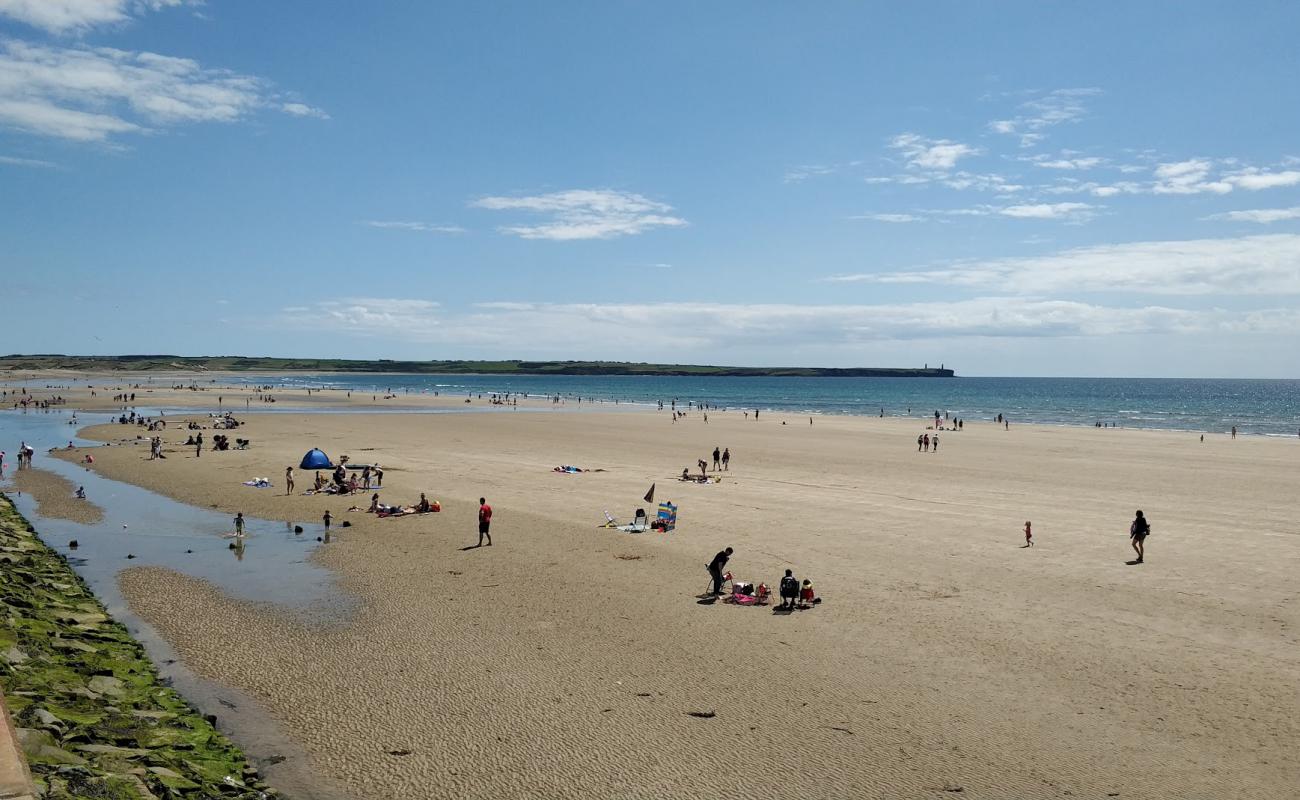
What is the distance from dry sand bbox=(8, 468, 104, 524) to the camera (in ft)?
90.2

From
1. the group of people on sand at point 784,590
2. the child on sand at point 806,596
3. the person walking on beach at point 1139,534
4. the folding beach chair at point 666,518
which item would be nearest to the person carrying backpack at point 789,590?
the group of people on sand at point 784,590

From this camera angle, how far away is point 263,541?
23.8 meters

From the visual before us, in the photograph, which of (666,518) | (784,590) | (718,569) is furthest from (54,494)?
→ (784,590)

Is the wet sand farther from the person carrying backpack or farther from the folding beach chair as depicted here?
the person carrying backpack

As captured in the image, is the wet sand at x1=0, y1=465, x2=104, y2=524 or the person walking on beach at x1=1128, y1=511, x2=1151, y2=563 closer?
the person walking on beach at x1=1128, y1=511, x2=1151, y2=563

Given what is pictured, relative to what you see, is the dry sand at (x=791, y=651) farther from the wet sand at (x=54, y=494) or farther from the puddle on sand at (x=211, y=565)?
the wet sand at (x=54, y=494)

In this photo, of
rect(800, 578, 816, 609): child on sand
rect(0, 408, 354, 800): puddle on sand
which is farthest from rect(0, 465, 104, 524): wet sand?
rect(800, 578, 816, 609): child on sand

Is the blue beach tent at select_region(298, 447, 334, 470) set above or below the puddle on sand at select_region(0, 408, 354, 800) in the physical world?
above

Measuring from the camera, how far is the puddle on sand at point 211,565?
1094 centimetres

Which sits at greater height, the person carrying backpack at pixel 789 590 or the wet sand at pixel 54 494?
the person carrying backpack at pixel 789 590

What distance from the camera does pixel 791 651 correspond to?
47.0 ft

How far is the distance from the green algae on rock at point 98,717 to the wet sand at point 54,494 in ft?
44.2

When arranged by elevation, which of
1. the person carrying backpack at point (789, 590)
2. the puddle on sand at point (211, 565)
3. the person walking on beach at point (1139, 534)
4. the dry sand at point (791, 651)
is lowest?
the puddle on sand at point (211, 565)

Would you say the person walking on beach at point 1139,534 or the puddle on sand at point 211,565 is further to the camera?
the person walking on beach at point 1139,534
